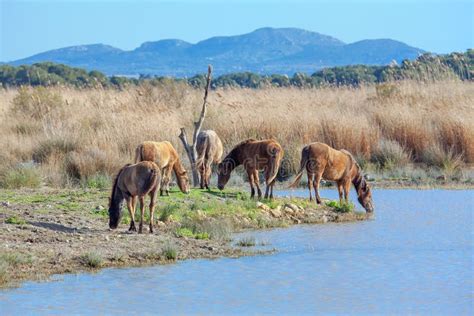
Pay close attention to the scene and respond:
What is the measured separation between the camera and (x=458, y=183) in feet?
70.6

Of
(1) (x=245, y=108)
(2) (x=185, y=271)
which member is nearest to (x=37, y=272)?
(2) (x=185, y=271)

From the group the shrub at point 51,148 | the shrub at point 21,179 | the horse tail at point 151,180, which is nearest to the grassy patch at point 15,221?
the horse tail at point 151,180

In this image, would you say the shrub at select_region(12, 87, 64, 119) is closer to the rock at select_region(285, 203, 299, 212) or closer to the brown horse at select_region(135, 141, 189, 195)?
the brown horse at select_region(135, 141, 189, 195)

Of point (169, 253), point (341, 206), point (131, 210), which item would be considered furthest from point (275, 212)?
point (169, 253)

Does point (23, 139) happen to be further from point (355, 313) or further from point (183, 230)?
point (355, 313)

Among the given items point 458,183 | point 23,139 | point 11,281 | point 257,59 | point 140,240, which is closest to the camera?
point 11,281

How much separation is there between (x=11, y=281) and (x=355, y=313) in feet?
12.2

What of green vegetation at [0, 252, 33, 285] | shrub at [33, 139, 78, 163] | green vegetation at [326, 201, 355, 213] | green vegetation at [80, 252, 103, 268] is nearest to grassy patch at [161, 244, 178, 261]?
green vegetation at [80, 252, 103, 268]

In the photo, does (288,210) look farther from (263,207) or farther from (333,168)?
(333,168)

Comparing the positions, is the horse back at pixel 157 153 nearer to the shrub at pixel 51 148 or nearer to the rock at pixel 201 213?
the rock at pixel 201 213

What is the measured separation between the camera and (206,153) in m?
19.0

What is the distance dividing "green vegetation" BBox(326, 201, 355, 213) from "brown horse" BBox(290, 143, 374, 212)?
0.43 ft

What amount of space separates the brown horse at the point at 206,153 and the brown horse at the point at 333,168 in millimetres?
1977

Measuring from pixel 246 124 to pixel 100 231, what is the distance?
10.4m
